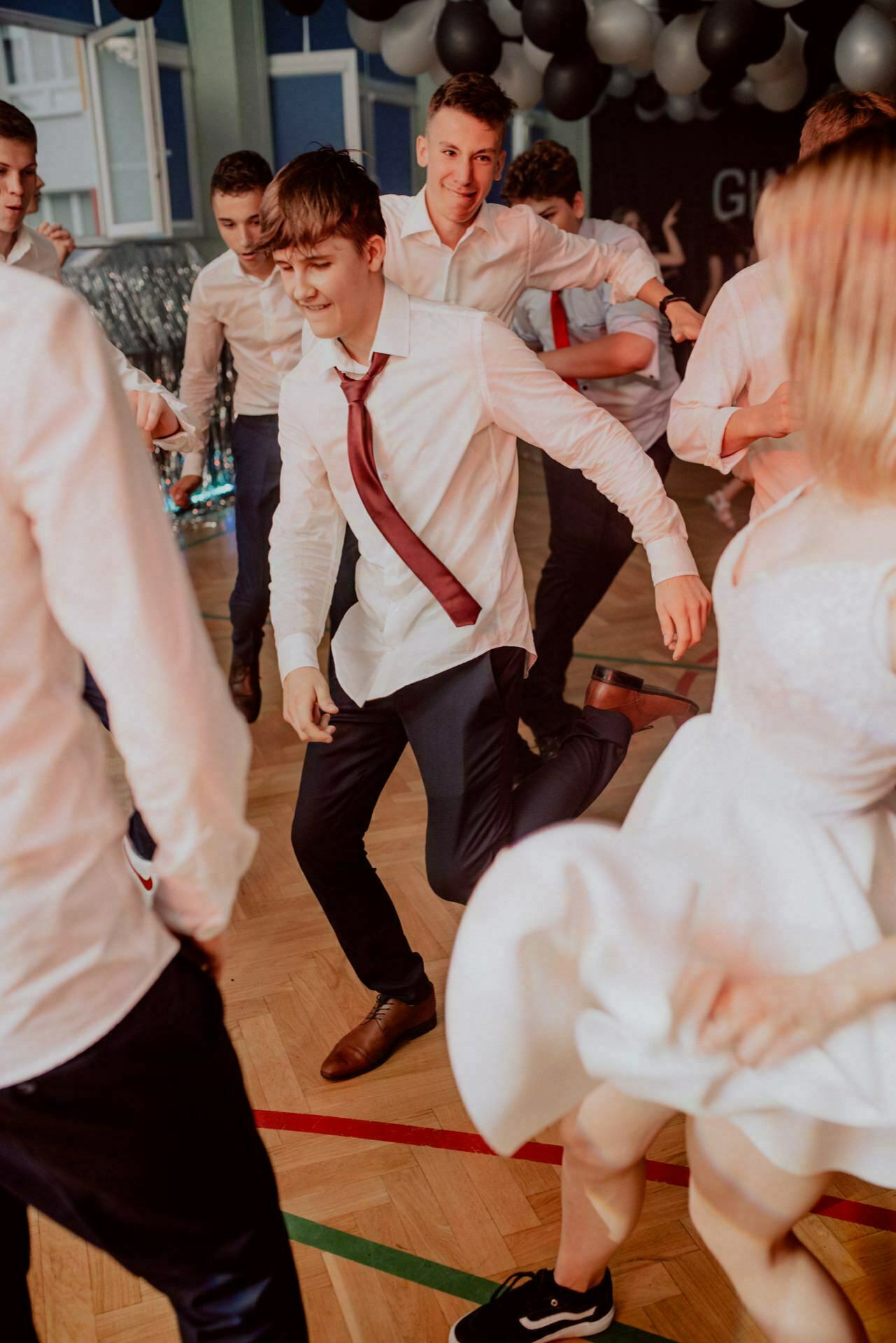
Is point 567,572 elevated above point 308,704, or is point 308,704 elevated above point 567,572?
point 308,704

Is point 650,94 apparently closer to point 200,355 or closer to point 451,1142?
point 200,355

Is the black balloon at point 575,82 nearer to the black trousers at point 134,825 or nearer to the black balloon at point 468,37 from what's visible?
the black balloon at point 468,37

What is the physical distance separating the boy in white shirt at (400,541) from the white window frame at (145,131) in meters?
5.74

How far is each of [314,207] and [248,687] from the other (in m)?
2.13

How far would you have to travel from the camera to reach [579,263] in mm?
2932

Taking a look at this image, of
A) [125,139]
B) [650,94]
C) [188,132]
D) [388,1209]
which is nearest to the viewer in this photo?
[388,1209]

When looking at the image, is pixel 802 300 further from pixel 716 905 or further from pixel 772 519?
pixel 716 905

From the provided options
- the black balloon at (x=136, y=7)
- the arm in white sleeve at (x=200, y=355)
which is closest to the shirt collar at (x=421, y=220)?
the arm in white sleeve at (x=200, y=355)

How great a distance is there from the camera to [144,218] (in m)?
7.41

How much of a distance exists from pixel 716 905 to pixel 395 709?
981 millimetres

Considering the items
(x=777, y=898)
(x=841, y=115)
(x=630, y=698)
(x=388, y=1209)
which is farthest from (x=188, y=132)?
(x=777, y=898)

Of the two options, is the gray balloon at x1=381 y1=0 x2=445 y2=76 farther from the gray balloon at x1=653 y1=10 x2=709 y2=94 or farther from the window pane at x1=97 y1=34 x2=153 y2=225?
the window pane at x1=97 y1=34 x2=153 y2=225

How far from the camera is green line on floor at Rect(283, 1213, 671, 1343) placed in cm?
161

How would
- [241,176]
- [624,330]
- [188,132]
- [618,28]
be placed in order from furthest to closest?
[188,132] < [618,28] < [241,176] < [624,330]
